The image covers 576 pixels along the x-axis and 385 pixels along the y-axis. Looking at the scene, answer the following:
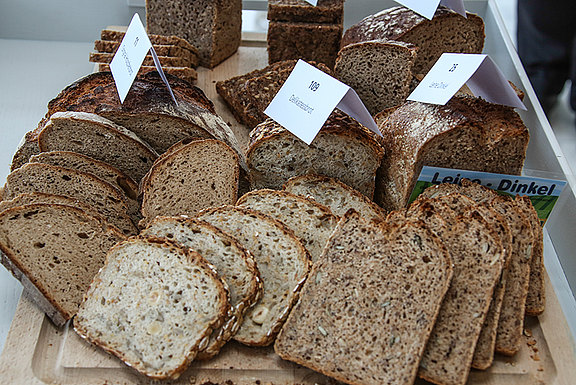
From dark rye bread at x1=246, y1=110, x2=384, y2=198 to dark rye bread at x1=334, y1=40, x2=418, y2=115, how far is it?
59 cm

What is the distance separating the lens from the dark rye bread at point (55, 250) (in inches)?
92.7

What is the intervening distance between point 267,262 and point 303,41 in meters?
1.92

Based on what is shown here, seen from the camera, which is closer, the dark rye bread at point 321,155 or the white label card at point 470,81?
the white label card at point 470,81

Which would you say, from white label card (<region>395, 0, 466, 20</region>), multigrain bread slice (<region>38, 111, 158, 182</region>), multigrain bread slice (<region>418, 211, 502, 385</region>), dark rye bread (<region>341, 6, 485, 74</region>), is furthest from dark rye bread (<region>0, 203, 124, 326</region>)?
white label card (<region>395, 0, 466, 20</region>)

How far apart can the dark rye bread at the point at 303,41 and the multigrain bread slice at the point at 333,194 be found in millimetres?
1326

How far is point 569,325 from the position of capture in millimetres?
2584

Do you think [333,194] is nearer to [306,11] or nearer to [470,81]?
[470,81]

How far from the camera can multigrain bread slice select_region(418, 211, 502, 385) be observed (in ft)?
6.91

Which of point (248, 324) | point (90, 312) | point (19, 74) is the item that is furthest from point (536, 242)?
point (19, 74)

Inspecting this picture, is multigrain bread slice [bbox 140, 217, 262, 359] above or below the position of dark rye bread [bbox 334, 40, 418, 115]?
below

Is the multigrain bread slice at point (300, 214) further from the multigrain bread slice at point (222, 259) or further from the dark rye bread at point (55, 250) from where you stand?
the dark rye bread at point (55, 250)

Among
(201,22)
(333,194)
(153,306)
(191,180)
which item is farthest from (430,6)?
(153,306)

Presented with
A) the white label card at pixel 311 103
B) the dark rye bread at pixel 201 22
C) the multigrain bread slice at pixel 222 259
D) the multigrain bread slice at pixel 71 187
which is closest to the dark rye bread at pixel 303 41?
the dark rye bread at pixel 201 22

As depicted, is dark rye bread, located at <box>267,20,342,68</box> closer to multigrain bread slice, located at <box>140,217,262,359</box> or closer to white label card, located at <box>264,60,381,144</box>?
white label card, located at <box>264,60,381,144</box>
